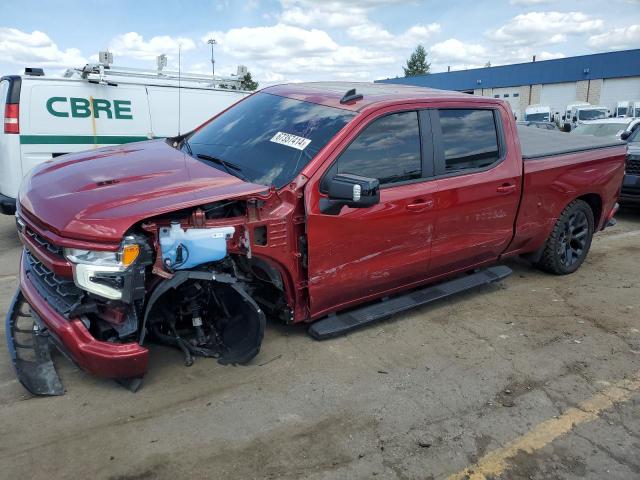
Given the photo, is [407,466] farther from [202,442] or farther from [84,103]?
[84,103]

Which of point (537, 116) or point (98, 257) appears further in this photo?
point (537, 116)

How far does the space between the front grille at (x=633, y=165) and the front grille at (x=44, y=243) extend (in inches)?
359

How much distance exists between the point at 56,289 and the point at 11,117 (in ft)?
13.8

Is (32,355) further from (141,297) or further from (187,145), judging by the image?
(187,145)

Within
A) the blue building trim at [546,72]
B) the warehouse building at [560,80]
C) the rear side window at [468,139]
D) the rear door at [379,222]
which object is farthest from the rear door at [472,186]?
the blue building trim at [546,72]

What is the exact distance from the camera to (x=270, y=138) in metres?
3.78

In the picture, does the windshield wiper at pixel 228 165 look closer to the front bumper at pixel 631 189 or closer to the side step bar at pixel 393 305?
the side step bar at pixel 393 305

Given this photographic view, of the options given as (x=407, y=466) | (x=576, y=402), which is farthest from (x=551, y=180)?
(x=407, y=466)

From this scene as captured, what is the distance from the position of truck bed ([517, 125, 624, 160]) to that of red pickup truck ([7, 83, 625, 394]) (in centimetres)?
7

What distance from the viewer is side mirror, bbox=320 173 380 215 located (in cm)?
315

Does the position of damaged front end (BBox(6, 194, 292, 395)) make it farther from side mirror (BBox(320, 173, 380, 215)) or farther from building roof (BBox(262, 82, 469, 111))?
building roof (BBox(262, 82, 469, 111))

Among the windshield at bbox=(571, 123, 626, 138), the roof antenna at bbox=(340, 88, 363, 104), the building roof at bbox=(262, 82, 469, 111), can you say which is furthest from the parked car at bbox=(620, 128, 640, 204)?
the roof antenna at bbox=(340, 88, 363, 104)

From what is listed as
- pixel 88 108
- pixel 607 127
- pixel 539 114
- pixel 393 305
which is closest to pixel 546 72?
pixel 539 114

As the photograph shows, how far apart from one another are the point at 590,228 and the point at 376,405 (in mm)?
3837
